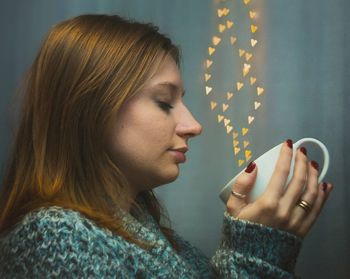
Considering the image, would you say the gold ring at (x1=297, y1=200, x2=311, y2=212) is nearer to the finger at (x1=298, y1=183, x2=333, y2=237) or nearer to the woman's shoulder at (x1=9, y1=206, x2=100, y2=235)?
the finger at (x1=298, y1=183, x2=333, y2=237)

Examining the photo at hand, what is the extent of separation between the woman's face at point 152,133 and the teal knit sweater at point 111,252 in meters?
0.08

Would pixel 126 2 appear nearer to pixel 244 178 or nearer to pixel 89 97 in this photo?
pixel 89 97

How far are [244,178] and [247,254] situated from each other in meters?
0.11

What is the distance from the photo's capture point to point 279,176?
28.9 inches

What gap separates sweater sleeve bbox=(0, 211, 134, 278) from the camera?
25.0 inches

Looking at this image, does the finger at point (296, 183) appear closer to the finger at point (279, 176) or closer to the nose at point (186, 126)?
the finger at point (279, 176)

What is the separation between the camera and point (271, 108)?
3.14 ft

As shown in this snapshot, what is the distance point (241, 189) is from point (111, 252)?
202 mm

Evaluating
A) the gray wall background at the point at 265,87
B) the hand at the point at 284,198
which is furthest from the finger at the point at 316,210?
the gray wall background at the point at 265,87

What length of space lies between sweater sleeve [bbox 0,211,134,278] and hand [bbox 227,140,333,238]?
0.19 m

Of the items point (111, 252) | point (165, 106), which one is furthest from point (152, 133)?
point (111, 252)

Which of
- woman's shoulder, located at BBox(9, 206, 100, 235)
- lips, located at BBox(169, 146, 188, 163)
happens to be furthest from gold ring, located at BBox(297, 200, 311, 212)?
woman's shoulder, located at BBox(9, 206, 100, 235)

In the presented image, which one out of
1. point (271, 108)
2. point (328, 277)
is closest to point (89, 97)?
point (271, 108)

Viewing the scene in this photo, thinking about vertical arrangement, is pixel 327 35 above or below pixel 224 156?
above
